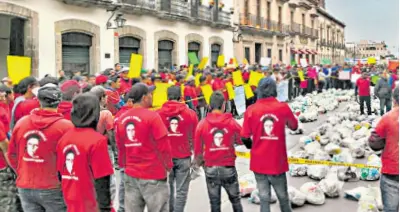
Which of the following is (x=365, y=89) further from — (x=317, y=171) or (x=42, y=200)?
(x=42, y=200)

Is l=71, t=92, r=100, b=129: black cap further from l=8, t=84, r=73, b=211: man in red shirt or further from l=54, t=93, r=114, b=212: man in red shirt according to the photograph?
l=8, t=84, r=73, b=211: man in red shirt

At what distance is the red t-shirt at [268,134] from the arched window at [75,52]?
10006 millimetres

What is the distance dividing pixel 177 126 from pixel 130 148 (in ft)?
3.48

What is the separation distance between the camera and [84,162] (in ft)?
12.0

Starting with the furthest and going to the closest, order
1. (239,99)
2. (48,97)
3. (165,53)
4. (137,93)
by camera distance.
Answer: (165,53)
(239,99)
(137,93)
(48,97)

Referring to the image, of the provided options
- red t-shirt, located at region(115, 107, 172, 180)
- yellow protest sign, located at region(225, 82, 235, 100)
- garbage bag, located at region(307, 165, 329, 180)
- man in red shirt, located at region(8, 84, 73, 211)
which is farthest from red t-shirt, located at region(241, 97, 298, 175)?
yellow protest sign, located at region(225, 82, 235, 100)

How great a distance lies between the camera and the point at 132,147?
442 centimetres

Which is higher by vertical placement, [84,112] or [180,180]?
[84,112]

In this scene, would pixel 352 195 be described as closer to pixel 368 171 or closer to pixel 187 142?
pixel 368 171

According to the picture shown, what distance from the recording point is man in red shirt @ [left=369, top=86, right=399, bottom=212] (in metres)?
4.34

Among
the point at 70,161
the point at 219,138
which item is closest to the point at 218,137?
the point at 219,138

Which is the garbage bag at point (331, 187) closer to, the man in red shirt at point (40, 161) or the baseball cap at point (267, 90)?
the baseball cap at point (267, 90)

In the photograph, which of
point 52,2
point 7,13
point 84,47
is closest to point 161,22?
point 84,47

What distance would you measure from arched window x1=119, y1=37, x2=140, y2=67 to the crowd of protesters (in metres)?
10.6
